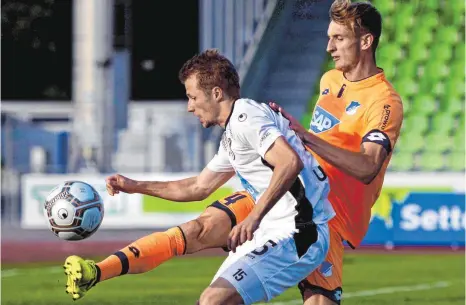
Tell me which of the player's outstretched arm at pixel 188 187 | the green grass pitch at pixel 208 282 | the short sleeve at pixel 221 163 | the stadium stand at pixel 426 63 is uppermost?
the short sleeve at pixel 221 163

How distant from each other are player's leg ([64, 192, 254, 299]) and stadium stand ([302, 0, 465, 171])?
52.3 feet

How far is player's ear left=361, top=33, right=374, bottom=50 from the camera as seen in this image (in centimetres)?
621

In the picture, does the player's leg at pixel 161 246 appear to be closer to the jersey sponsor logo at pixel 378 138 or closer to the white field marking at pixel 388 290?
the jersey sponsor logo at pixel 378 138

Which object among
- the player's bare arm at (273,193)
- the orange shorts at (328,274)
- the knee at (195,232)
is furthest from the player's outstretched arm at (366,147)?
the knee at (195,232)

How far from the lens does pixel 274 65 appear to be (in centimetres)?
2145

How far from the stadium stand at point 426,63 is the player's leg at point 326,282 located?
52.4ft

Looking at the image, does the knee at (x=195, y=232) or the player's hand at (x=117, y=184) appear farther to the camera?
the player's hand at (x=117, y=184)

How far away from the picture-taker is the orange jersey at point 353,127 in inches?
242

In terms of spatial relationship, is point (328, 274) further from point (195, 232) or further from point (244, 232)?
point (244, 232)

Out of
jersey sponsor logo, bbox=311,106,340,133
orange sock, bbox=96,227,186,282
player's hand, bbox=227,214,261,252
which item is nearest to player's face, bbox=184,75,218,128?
player's hand, bbox=227,214,261,252

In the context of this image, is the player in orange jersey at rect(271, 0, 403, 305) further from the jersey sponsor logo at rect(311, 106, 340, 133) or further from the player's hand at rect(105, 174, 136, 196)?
the player's hand at rect(105, 174, 136, 196)

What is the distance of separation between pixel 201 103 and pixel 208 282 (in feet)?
23.7

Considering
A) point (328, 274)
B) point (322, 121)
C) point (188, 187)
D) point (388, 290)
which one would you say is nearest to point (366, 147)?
point (322, 121)

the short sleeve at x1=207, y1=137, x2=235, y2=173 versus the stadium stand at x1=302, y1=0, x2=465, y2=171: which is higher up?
the short sleeve at x1=207, y1=137, x2=235, y2=173
